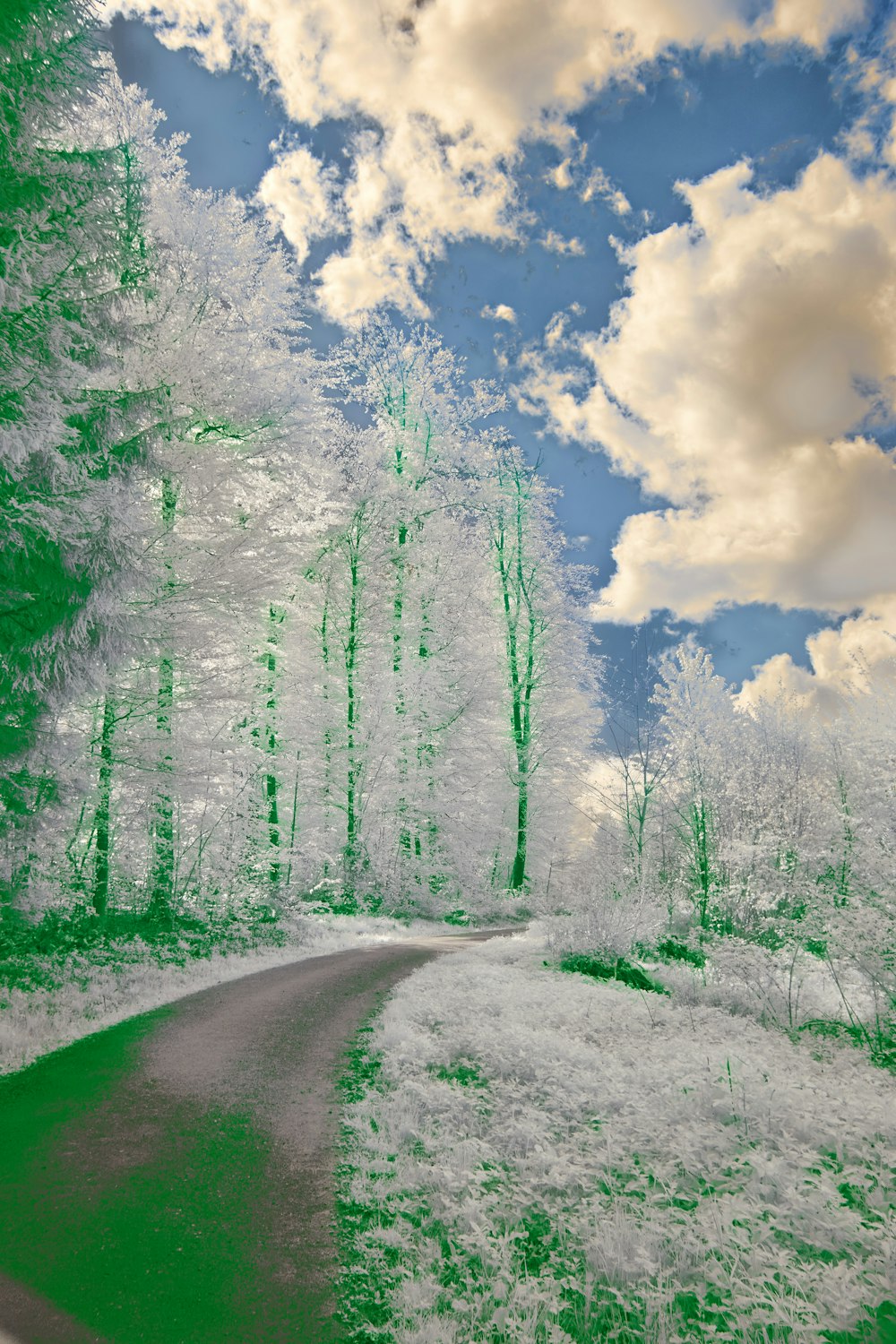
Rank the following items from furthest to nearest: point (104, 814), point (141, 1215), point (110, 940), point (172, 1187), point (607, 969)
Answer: point (607, 969), point (104, 814), point (110, 940), point (172, 1187), point (141, 1215)

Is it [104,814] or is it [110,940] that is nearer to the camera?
[110,940]

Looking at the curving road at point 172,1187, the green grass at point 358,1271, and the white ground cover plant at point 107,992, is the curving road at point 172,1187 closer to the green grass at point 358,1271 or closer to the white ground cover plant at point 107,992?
the green grass at point 358,1271

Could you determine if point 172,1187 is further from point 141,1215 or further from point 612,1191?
point 612,1191

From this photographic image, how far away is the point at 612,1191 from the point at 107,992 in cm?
698

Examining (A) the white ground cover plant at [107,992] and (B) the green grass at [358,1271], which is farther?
(A) the white ground cover plant at [107,992]

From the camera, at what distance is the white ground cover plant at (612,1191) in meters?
3.48

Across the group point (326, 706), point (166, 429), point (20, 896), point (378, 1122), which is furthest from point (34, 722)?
point (326, 706)

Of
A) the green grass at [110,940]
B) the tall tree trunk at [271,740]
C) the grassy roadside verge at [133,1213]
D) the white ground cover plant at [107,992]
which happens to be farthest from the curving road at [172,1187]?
the tall tree trunk at [271,740]

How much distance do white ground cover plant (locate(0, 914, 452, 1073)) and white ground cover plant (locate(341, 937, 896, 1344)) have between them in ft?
11.0

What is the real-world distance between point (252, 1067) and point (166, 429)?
798 centimetres

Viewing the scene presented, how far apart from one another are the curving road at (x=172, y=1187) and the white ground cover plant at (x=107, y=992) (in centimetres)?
36

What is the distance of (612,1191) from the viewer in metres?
4.59

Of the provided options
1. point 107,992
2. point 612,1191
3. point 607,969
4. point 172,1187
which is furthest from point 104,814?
point 607,969

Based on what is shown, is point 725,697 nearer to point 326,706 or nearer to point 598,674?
point 598,674
